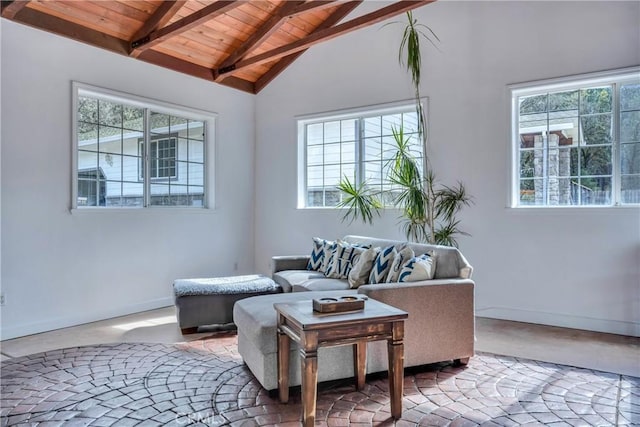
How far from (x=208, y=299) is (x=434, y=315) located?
6.64ft

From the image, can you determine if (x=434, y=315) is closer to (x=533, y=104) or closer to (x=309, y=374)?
(x=309, y=374)

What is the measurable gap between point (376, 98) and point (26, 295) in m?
4.13

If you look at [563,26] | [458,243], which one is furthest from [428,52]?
[458,243]

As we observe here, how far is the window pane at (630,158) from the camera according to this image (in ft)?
12.6

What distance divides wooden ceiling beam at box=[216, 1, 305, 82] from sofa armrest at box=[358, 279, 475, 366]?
3.04m

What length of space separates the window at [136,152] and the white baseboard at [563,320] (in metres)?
3.74

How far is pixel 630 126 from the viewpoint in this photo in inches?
153

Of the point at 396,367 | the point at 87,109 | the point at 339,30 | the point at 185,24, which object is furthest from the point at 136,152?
the point at 396,367

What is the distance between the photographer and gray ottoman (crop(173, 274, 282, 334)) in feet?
12.6

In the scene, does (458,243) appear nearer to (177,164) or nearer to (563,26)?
(563,26)

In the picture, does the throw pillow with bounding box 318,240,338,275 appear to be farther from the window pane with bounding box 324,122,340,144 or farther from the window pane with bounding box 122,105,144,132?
the window pane with bounding box 122,105,144,132

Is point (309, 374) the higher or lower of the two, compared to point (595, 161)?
lower

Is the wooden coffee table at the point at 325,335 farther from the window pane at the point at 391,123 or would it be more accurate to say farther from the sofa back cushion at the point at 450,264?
the window pane at the point at 391,123

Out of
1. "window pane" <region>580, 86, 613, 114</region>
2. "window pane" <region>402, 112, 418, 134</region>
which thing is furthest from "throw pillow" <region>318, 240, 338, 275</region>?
"window pane" <region>580, 86, 613, 114</region>
